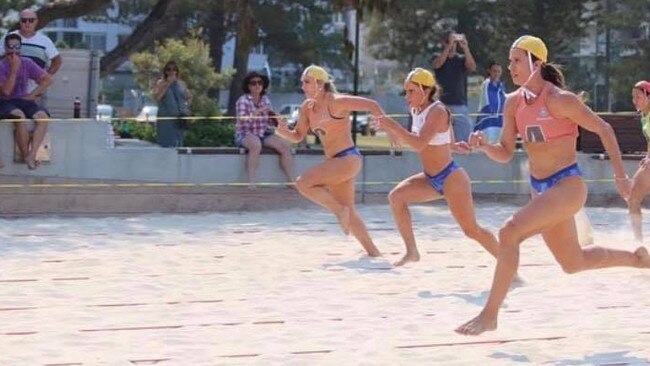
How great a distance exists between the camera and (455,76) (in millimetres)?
16562

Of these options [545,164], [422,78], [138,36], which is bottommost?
[545,164]

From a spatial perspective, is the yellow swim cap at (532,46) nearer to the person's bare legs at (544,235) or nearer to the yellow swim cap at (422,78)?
the person's bare legs at (544,235)

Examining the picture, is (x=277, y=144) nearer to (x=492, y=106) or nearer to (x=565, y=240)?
(x=492, y=106)

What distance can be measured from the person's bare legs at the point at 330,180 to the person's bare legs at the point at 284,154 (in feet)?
16.6

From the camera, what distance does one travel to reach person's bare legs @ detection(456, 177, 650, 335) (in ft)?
22.5

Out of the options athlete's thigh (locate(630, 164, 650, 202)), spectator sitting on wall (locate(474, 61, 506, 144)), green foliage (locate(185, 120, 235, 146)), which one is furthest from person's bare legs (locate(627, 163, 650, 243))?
green foliage (locate(185, 120, 235, 146))

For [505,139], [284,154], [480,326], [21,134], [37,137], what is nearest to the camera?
[480,326]

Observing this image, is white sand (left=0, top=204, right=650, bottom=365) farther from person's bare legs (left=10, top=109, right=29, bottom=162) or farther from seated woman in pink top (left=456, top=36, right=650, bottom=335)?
person's bare legs (left=10, top=109, right=29, bottom=162)

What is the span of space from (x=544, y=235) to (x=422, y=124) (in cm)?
214

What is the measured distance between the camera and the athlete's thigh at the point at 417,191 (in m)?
9.57

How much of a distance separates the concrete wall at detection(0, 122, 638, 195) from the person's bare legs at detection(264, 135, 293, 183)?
0.17 m

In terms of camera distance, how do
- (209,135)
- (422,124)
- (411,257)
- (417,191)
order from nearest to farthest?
(422,124)
(417,191)
(411,257)
(209,135)

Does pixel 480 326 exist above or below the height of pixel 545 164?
below

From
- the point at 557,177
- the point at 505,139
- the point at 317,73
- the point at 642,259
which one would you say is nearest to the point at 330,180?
the point at 317,73
